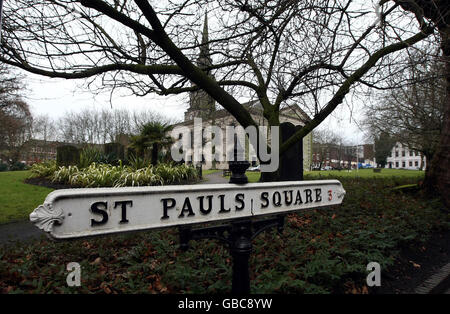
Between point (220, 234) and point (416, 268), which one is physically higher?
point (220, 234)

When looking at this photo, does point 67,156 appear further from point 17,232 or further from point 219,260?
point 219,260

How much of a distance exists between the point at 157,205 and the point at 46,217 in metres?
0.47

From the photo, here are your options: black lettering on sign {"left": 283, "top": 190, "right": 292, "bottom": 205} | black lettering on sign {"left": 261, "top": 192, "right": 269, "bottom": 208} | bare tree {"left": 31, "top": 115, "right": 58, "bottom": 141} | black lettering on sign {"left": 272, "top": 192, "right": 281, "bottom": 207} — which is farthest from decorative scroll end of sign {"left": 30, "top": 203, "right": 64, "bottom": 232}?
bare tree {"left": 31, "top": 115, "right": 58, "bottom": 141}

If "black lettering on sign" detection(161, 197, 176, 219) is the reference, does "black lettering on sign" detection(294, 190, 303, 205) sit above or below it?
below

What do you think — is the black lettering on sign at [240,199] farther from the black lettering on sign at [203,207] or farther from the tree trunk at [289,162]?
the tree trunk at [289,162]

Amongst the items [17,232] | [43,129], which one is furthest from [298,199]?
[43,129]

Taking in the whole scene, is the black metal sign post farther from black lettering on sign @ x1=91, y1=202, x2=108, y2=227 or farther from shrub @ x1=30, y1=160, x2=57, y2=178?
shrub @ x1=30, y1=160, x2=57, y2=178

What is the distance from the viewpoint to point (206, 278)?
273cm

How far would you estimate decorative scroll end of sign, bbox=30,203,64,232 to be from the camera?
96 cm

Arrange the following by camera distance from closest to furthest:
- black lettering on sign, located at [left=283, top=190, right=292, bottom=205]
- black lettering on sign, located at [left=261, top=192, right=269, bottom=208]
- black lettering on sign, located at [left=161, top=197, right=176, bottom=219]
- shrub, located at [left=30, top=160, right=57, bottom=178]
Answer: black lettering on sign, located at [left=161, top=197, right=176, bottom=219] → black lettering on sign, located at [left=261, top=192, right=269, bottom=208] → black lettering on sign, located at [left=283, top=190, right=292, bottom=205] → shrub, located at [left=30, top=160, right=57, bottom=178]

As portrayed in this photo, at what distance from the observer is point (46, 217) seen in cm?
98

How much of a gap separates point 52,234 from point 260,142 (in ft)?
14.8
